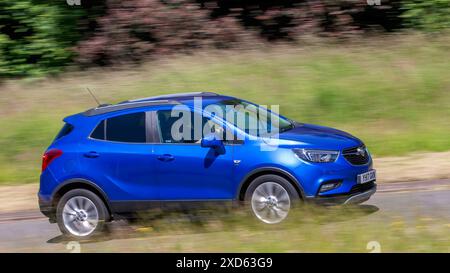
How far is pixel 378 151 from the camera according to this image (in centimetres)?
1321

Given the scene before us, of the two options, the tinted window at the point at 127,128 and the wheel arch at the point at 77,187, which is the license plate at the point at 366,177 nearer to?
the tinted window at the point at 127,128

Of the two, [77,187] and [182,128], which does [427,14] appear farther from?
[77,187]

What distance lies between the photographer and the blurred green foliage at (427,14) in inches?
709

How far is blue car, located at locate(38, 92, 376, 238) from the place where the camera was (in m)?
8.87

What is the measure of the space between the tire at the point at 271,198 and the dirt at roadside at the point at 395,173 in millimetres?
3164

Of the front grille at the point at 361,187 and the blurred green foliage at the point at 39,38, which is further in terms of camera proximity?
the blurred green foliage at the point at 39,38

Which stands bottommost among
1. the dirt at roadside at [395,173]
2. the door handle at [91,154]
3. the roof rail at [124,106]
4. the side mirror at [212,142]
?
the dirt at roadside at [395,173]

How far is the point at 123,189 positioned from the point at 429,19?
441 inches

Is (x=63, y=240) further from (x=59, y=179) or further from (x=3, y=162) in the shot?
(x=3, y=162)

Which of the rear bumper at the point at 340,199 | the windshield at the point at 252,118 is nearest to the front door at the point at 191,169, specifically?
the windshield at the point at 252,118

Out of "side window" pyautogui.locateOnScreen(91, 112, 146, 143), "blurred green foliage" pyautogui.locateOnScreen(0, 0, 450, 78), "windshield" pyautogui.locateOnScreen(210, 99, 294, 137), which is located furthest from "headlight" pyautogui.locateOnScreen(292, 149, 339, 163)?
"blurred green foliage" pyautogui.locateOnScreen(0, 0, 450, 78)

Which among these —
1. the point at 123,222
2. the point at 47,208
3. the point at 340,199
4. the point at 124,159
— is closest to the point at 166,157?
the point at 124,159

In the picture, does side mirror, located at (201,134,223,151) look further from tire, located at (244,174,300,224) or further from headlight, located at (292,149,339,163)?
headlight, located at (292,149,339,163)
